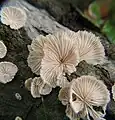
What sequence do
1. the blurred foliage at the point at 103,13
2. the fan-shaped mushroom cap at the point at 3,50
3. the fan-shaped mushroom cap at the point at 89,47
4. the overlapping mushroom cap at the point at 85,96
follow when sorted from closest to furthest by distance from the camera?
the overlapping mushroom cap at the point at 85,96 → the fan-shaped mushroom cap at the point at 89,47 → the fan-shaped mushroom cap at the point at 3,50 → the blurred foliage at the point at 103,13

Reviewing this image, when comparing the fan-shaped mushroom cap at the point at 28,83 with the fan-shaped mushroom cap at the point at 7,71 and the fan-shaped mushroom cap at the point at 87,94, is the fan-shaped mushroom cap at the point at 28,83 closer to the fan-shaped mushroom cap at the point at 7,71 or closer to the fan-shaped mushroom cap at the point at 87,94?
the fan-shaped mushroom cap at the point at 7,71

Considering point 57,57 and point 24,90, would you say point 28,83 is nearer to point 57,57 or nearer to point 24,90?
point 24,90

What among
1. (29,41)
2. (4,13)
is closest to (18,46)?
(29,41)

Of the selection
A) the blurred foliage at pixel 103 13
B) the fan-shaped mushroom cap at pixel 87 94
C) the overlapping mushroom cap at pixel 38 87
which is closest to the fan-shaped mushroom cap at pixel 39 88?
the overlapping mushroom cap at pixel 38 87

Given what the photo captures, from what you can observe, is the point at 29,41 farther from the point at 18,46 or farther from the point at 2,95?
the point at 2,95

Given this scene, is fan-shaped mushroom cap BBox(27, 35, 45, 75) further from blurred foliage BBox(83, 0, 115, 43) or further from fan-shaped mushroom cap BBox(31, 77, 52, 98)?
blurred foliage BBox(83, 0, 115, 43)

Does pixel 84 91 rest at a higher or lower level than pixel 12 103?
higher
